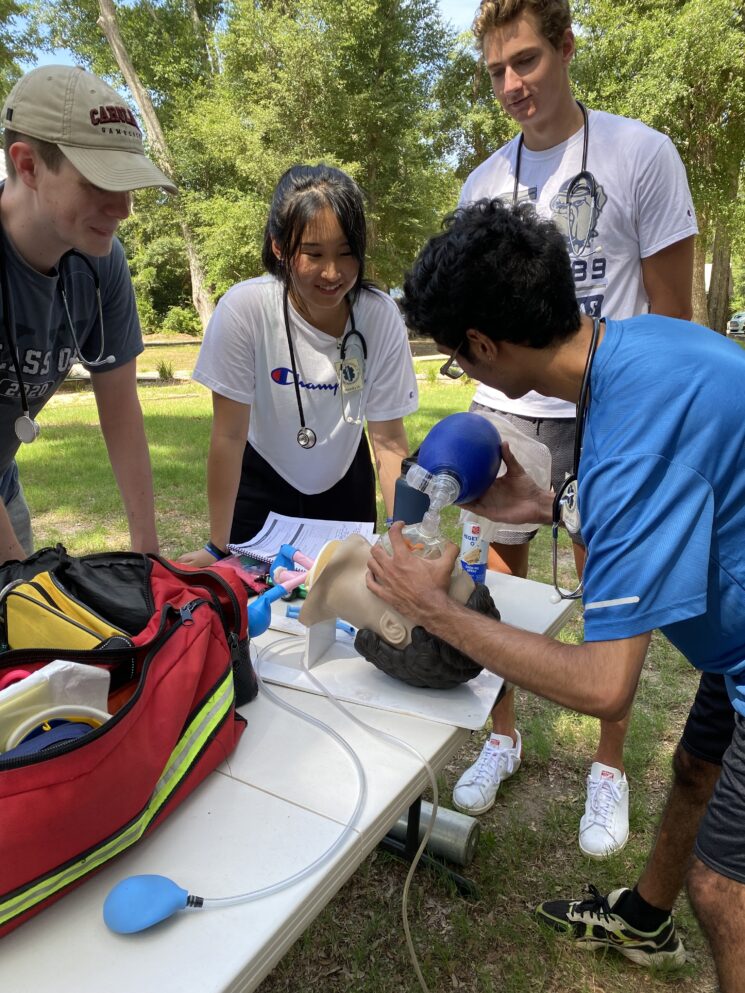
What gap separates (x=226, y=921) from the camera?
2.88 feet

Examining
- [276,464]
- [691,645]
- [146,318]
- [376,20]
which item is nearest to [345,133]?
[376,20]

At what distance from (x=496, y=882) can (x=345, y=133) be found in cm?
1912

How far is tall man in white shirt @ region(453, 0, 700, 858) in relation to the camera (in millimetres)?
2084

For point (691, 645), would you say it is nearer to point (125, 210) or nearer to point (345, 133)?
point (125, 210)

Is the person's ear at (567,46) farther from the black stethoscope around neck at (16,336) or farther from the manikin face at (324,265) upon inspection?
the black stethoscope around neck at (16,336)

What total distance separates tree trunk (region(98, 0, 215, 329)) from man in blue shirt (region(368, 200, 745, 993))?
15.1 meters

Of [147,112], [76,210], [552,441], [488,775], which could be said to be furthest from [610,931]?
[147,112]

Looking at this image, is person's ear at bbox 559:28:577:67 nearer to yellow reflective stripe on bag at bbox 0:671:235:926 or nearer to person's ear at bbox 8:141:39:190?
person's ear at bbox 8:141:39:190

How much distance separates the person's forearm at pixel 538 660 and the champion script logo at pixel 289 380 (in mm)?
1048

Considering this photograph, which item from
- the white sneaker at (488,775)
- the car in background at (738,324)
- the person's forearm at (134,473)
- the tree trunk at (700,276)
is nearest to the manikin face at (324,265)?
the person's forearm at (134,473)

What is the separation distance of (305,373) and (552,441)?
2.70 feet

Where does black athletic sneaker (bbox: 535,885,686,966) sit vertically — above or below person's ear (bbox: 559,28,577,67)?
below

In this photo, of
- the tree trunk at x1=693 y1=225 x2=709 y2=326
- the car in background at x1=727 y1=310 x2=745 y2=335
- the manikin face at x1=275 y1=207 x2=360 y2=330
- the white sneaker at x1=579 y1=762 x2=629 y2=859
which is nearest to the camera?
the manikin face at x1=275 y1=207 x2=360 y2=330

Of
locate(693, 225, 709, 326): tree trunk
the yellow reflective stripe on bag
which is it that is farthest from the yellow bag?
locate(693, 225, 709, 326): tree trunk
